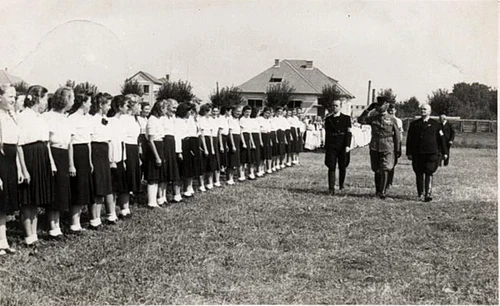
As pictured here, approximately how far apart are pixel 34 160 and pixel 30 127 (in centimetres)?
32

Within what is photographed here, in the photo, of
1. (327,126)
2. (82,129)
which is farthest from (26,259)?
(327,126)

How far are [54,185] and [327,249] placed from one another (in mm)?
2793

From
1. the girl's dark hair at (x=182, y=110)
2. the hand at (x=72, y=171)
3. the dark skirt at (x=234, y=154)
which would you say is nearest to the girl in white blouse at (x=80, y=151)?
the hand at (x=72, y=171)

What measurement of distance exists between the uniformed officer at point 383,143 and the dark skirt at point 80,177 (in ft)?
15.8

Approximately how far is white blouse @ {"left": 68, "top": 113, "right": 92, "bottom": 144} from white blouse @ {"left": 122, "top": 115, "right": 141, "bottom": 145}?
81cm

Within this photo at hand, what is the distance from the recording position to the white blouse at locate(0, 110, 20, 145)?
5047 millimetres

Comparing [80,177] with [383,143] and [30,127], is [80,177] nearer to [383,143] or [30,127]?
[30,127]

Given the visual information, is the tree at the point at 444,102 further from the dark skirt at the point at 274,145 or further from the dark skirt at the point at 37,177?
the dark skirt at the point at 37,177

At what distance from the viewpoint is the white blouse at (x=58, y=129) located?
5582 millimetres

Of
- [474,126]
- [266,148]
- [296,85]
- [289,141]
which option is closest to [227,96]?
[296,85]

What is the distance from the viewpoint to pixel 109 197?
21.6 ft

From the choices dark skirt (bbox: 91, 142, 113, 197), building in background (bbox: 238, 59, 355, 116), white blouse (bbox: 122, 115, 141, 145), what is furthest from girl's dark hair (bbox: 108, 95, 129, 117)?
building in background (bbox: 238, 59, 355, 116)

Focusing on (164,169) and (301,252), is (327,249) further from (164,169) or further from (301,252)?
(164,169)

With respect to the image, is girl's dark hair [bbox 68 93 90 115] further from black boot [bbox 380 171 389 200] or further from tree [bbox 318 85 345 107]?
tree [bbox 318 85 345 107]
